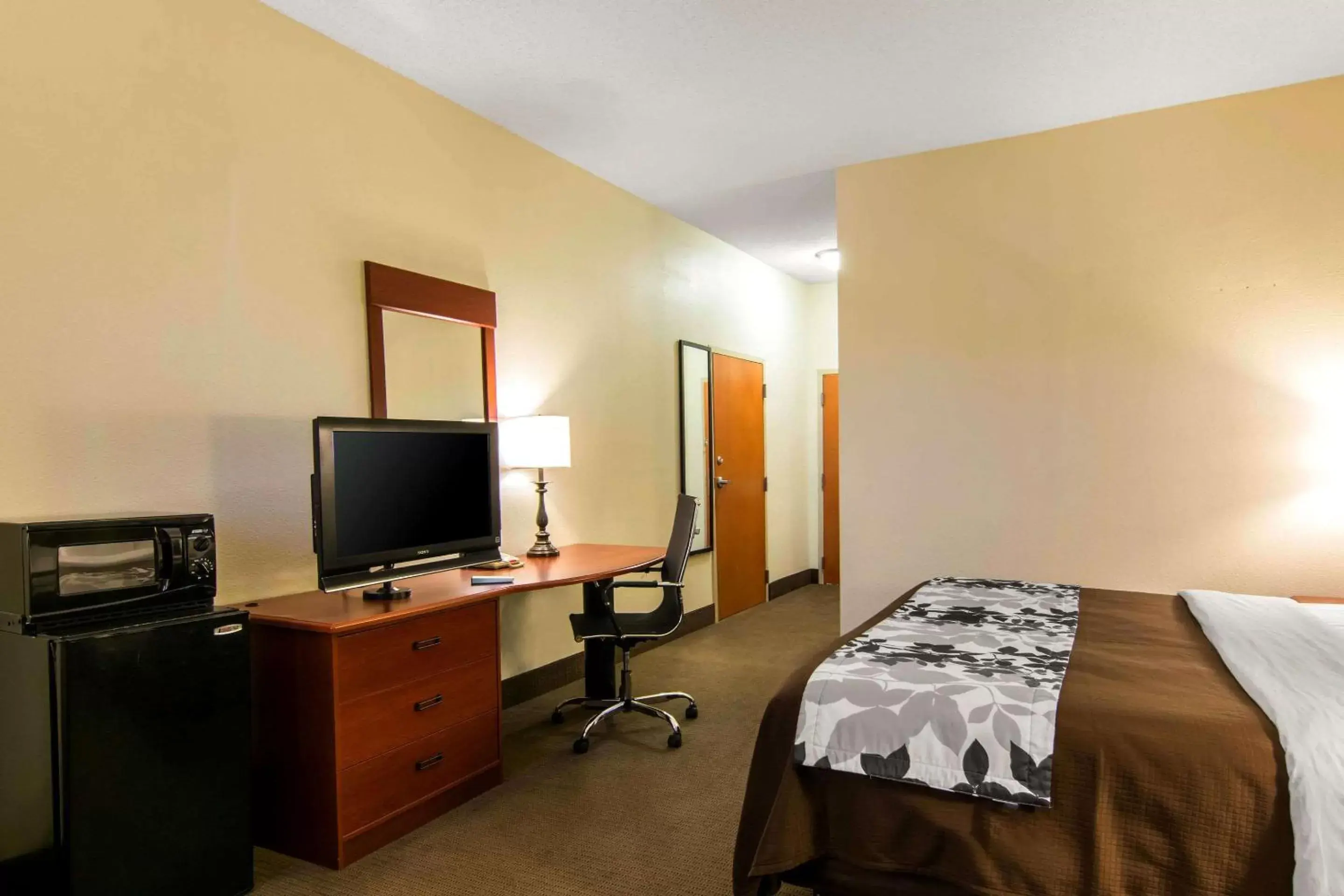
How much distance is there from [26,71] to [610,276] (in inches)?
110

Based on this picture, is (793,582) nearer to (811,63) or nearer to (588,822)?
(588,822)

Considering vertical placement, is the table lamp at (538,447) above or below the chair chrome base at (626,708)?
above

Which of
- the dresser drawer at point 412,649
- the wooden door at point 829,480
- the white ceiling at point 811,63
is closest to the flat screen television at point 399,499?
the dresser drawer at point 412,649

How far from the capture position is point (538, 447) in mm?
3666

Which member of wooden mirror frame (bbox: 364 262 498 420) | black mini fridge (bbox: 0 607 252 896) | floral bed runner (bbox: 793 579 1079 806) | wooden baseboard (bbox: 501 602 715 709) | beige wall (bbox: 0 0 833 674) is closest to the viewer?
floral bed runner (bbox: 793 579 1079 806)

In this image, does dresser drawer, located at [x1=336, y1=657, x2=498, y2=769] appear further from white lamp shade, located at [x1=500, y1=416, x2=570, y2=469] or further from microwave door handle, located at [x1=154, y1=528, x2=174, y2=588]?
white lamp shade, located at [x1=500, y1=416, x2=570, y2=469]

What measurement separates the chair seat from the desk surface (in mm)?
234

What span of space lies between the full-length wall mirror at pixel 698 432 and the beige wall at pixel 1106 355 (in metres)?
1.21

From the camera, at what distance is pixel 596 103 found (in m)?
3.60

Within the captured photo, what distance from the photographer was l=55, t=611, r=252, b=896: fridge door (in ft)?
6.22

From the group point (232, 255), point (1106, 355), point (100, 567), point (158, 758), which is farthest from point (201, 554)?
point (1106, 355)

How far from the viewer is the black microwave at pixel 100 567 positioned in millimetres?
1919

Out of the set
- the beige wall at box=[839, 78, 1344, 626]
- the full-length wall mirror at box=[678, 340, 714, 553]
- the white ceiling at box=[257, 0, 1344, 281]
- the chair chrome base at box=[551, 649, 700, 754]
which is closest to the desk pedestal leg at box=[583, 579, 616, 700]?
the chair chrome base at box=[551, 649, 700, 754]

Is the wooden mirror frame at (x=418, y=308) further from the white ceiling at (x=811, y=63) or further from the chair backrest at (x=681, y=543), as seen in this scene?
the chair backrest at (x=681, y=543)
